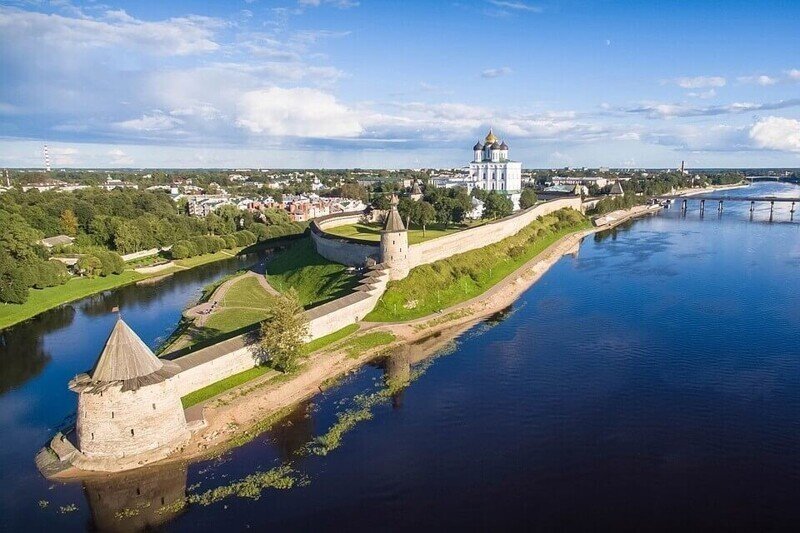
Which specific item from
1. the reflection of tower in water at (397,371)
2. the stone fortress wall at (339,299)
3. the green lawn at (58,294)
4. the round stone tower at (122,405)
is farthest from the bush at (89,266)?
the round stone tower at (122,405)

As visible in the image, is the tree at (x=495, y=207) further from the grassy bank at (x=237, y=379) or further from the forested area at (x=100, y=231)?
the grassy bank at (x=237, y=379)

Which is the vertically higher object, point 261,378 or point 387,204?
point 387,204

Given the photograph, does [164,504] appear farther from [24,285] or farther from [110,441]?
[24,285]

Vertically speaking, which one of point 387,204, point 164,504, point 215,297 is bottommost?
point 164,504

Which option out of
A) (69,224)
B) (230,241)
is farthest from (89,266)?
(230,241)

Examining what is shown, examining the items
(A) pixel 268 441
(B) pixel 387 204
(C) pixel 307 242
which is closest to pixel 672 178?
(B) pixel 387 204

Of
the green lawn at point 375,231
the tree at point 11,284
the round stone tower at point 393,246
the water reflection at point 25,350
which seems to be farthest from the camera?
the green lawn at point 375,231
